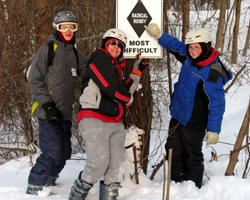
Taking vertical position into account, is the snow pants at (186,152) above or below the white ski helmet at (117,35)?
below

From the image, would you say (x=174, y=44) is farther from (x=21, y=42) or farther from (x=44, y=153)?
(x=21, y=42)

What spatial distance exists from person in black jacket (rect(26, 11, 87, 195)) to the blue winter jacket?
1.10 metres

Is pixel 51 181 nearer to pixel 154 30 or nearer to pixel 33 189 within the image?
pixel 33 189

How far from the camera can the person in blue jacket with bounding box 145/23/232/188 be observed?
2.86 meters

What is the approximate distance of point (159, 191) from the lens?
2.76 metres

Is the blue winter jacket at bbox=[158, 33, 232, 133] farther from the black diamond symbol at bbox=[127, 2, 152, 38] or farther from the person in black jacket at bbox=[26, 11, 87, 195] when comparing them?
the person in black jacket at bbox=[26, 11, 87, 195]

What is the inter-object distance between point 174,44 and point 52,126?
5.72 ft

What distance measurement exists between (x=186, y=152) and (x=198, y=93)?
2.46ft

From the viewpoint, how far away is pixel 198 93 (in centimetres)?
297

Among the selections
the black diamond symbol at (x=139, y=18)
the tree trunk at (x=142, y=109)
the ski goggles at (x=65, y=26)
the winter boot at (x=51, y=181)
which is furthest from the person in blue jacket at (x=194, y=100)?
the winter boot at (x=51, y=181)

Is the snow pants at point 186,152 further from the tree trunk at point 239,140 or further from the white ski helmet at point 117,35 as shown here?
the white ski helmet at point 117,35

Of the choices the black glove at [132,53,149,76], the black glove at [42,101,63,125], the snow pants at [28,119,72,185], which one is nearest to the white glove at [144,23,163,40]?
the black glove at [132,53,149,76]

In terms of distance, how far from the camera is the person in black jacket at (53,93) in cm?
275

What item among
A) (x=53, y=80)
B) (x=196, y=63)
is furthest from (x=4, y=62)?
(x=196, y=63)
